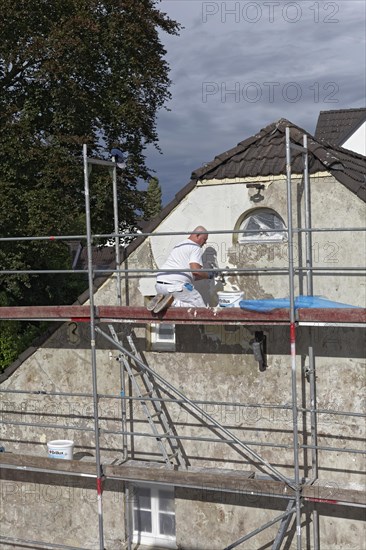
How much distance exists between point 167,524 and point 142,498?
520mm

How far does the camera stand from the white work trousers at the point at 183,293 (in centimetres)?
1002

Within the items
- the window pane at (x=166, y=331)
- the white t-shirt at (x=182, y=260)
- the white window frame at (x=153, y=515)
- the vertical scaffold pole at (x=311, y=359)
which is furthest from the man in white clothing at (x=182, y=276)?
the white window frame at (x=153, y=515)

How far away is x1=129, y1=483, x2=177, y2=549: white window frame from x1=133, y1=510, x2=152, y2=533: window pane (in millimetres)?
14

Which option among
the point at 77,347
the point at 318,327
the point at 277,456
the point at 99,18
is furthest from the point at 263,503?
the point at 99,18

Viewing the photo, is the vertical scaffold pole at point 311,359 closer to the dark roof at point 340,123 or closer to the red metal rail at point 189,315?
the red metal rail at point 189,315

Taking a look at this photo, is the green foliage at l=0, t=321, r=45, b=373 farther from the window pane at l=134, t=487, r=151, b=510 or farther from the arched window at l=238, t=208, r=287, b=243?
the arched window at l=238, t=208, r=287, b=243

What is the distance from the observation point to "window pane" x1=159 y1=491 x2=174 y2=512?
10766 mm

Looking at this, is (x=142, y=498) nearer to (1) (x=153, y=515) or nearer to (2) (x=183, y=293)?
(1) (x=153, y=515)

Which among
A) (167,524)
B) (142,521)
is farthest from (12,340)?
(167,524)

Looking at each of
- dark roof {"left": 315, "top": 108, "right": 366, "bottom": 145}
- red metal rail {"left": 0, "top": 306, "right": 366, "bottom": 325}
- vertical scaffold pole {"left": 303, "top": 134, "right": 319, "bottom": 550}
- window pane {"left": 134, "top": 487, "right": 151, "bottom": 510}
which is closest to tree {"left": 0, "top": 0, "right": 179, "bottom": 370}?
red metal rail {"left": 0, "top": 306, "right": 366, "bottom": 325}

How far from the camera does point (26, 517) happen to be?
11.6m

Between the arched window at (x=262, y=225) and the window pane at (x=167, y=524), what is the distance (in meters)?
4.04

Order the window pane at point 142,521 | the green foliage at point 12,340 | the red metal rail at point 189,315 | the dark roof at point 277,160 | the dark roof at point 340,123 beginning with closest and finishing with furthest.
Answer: the red metal rail at point 189,315 < the dark roof at point 277,160 < the window pane at point 142,521 < the green foliage at point 12,340 < the dark roof at point 340,123

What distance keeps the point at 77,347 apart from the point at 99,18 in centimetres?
1025
